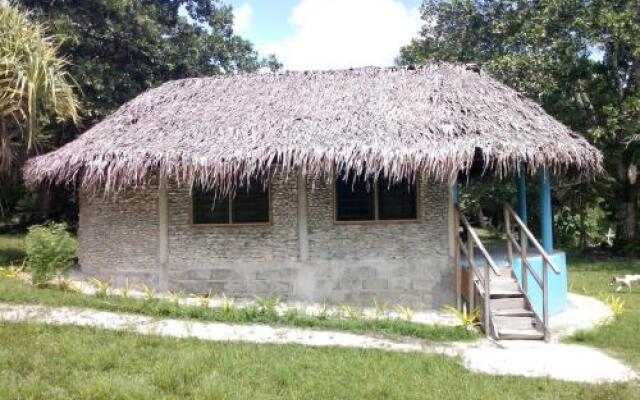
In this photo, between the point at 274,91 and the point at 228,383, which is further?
the point at 274,91

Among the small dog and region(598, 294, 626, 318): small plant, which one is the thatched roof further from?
the small dog

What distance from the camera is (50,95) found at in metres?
6.08

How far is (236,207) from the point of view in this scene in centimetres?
955

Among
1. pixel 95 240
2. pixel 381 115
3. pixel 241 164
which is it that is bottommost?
pixel 95 240

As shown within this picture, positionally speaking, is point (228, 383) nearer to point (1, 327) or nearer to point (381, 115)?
point (1, 327)

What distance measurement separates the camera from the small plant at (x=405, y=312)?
7.99 meters

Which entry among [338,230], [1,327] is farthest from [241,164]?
[1,327]

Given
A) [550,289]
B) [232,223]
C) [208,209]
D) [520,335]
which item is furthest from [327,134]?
[550,289]

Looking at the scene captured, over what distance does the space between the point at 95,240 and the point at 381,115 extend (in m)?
5.22

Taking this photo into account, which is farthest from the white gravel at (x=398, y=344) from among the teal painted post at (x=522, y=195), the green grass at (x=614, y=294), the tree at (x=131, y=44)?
the tree at (x=131, y=44)

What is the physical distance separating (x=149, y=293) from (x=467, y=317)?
4.63 metres

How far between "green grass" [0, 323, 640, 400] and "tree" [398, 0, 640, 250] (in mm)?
11409

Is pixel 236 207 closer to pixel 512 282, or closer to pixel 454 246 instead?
pixel 454 246

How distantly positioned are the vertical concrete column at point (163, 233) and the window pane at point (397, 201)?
3.45m
